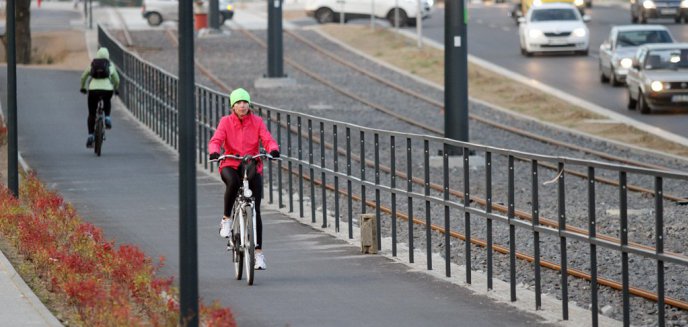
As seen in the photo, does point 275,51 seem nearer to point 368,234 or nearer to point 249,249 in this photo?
point 368,234

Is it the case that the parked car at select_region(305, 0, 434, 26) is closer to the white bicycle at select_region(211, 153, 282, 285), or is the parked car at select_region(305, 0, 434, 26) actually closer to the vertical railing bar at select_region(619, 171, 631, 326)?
the white bicycle at select_region(211, 153, 282, 285)

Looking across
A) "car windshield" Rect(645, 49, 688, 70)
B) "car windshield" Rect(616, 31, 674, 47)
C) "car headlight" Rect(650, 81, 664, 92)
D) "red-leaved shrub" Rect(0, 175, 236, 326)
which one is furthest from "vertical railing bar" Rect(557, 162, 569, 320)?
"car windshield" Rect(616, 31, 674, 47)

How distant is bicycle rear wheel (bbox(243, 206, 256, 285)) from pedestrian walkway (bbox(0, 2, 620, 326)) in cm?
12

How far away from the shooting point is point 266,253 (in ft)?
55.8

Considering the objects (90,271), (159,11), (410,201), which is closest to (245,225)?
(90,271)

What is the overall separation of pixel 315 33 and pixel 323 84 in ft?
61.8

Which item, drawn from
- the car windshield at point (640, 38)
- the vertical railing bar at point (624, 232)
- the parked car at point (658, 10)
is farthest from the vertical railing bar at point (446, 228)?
the parked car at point (658, 10)

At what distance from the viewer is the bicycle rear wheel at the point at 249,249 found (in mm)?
14547

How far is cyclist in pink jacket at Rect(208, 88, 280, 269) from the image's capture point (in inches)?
589

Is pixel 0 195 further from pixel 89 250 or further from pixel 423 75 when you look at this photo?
pixel 423 75

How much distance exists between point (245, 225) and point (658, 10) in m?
54.4

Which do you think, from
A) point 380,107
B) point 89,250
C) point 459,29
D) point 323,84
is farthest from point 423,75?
point 89,250

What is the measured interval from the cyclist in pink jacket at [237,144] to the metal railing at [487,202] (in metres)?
1.65

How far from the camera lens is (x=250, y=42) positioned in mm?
60906
